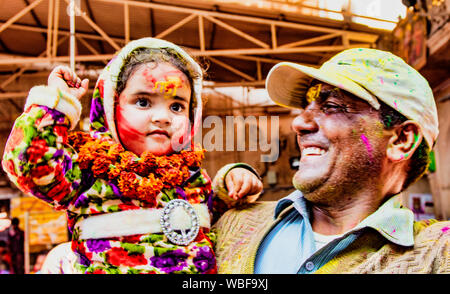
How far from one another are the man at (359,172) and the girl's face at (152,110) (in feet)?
1.21

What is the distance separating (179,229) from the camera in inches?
47.4

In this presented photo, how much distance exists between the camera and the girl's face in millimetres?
1234

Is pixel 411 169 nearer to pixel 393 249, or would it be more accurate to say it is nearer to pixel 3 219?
pixel 393 249

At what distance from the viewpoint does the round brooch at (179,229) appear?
3.90ft

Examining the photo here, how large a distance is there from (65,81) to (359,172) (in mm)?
881

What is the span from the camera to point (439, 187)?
4.74 metres

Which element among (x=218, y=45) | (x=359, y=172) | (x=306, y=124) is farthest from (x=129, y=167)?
(x=218, y=45)

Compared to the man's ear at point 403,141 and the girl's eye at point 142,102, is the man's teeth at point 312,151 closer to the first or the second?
the man's ear at point 403,141

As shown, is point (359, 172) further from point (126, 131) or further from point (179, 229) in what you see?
point (126, 131)

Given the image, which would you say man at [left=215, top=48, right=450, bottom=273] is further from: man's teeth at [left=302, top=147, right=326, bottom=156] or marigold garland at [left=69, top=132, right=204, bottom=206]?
marigold garland at [left=69, top=132, right=204, bottom=206]

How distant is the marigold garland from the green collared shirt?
1.12ft

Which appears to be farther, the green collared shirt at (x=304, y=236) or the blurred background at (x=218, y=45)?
the blurred background at (x=218, y=45)

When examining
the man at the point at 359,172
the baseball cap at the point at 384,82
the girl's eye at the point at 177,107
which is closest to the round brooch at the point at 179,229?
the man at the point at 359,172

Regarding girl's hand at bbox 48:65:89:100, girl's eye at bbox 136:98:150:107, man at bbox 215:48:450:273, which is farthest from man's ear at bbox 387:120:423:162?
girl's hand at bbox 48:65:89:100
